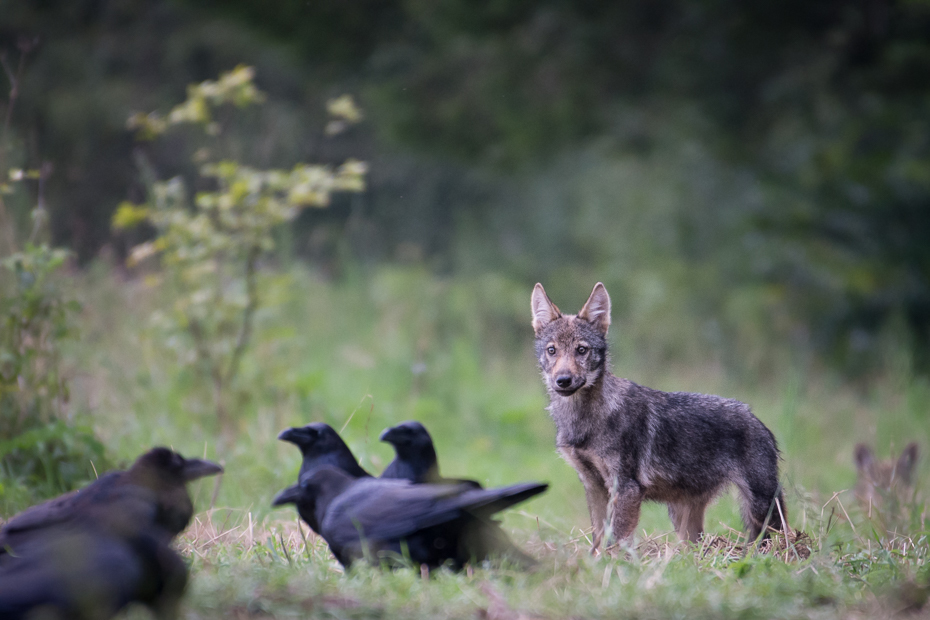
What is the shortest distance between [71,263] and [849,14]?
423 inches

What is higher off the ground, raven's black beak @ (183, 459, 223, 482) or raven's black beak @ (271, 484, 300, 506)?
raven's black beak @ (183, 459, 223, 482)

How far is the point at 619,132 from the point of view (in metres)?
14.1

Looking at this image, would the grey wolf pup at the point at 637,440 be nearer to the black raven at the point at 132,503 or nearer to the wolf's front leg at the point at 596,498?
the wolf's front leg at the point at 596,498

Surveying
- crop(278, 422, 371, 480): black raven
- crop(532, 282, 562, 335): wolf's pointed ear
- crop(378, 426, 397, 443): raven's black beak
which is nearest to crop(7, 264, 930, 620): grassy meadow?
crop(278, 422, 371, 480): black raven

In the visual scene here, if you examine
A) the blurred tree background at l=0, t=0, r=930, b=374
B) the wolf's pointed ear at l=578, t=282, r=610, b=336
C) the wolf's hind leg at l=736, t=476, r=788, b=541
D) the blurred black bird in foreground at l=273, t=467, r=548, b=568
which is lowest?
the wolf's hind leg at l=736, t=476, r=788, b=541

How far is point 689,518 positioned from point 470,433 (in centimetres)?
418

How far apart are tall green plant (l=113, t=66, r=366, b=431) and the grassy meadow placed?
0.24 meters

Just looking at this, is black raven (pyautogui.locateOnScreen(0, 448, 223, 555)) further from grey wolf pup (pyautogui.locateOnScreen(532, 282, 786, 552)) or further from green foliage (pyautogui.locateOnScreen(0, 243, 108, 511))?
green foliage (pyautogui.locateOnScreen(0, 243, 108, 511))

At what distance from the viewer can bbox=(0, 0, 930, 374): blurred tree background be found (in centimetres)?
1193

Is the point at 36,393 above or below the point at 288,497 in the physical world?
above

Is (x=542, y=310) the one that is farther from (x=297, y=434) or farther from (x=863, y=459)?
(x=863, y=459)

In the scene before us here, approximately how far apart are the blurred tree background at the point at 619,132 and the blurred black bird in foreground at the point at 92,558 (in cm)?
722

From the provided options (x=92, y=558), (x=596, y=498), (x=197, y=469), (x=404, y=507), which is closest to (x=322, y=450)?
(x=197, y=469)

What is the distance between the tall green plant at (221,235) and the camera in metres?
7.09
